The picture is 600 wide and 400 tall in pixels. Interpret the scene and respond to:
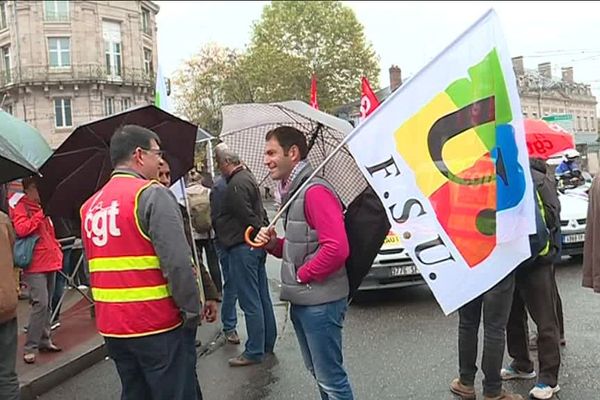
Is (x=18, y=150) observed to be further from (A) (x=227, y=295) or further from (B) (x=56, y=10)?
(B) (x=56, y=10)

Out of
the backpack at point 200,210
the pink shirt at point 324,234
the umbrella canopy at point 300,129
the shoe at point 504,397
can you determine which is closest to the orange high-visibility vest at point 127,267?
the pink shirt at point 324,234

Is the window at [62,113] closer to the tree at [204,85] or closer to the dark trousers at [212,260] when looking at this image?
the tree at [204,85]

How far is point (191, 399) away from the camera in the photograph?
3508 millimetres

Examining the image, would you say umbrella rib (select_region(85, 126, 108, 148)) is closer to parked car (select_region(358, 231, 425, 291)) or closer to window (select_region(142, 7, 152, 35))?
parked car (select_region(358, 231, 425, 291))

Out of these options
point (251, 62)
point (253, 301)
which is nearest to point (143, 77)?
point (251, 62)

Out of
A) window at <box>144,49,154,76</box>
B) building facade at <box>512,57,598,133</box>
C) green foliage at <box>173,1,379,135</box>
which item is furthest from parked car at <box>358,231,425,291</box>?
window at <box>144,49,154,76</box>

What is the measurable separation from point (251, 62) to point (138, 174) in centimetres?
4089

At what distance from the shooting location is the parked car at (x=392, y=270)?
309 inches

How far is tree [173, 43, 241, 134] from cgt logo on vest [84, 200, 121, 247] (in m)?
35.6

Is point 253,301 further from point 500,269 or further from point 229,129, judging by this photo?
point 500,269

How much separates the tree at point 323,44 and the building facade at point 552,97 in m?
11.9

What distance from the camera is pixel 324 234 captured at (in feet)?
11.2

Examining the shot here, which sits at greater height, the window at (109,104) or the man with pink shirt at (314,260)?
the window at (109,104)

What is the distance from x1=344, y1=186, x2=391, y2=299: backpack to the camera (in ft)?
11.8
